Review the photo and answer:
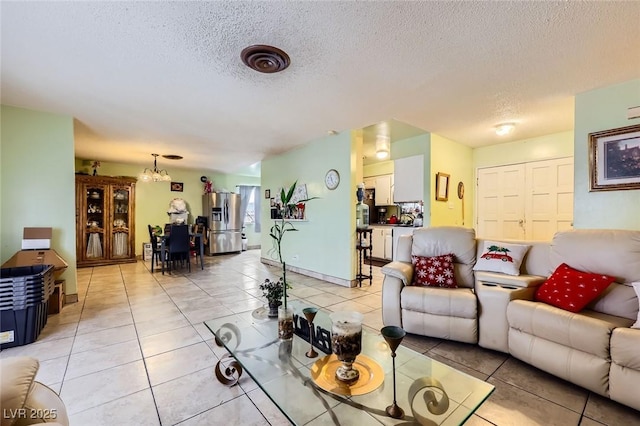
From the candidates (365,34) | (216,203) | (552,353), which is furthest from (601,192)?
(216,203)

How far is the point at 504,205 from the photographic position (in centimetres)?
497

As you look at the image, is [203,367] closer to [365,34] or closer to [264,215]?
[365,34]

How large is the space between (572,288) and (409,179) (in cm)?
317

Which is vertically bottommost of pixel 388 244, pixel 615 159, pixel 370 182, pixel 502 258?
pixel 388 244

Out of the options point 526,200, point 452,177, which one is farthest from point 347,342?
point 526,200

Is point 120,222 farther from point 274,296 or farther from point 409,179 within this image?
point 409,179

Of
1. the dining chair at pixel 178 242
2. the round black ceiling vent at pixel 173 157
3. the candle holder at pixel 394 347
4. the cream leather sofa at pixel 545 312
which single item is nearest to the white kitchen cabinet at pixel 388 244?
the cream leather sofa at pixel 545 312

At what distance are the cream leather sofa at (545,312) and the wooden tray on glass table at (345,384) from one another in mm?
1137

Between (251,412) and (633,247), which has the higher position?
(633,247)

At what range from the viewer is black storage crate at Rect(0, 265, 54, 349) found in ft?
7.54

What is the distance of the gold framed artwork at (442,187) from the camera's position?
4.51 m

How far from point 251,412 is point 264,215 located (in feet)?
16.1

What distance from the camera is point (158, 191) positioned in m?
7.25

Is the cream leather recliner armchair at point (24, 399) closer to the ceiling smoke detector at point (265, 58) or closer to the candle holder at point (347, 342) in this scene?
the candle holder at point (347, 342)
